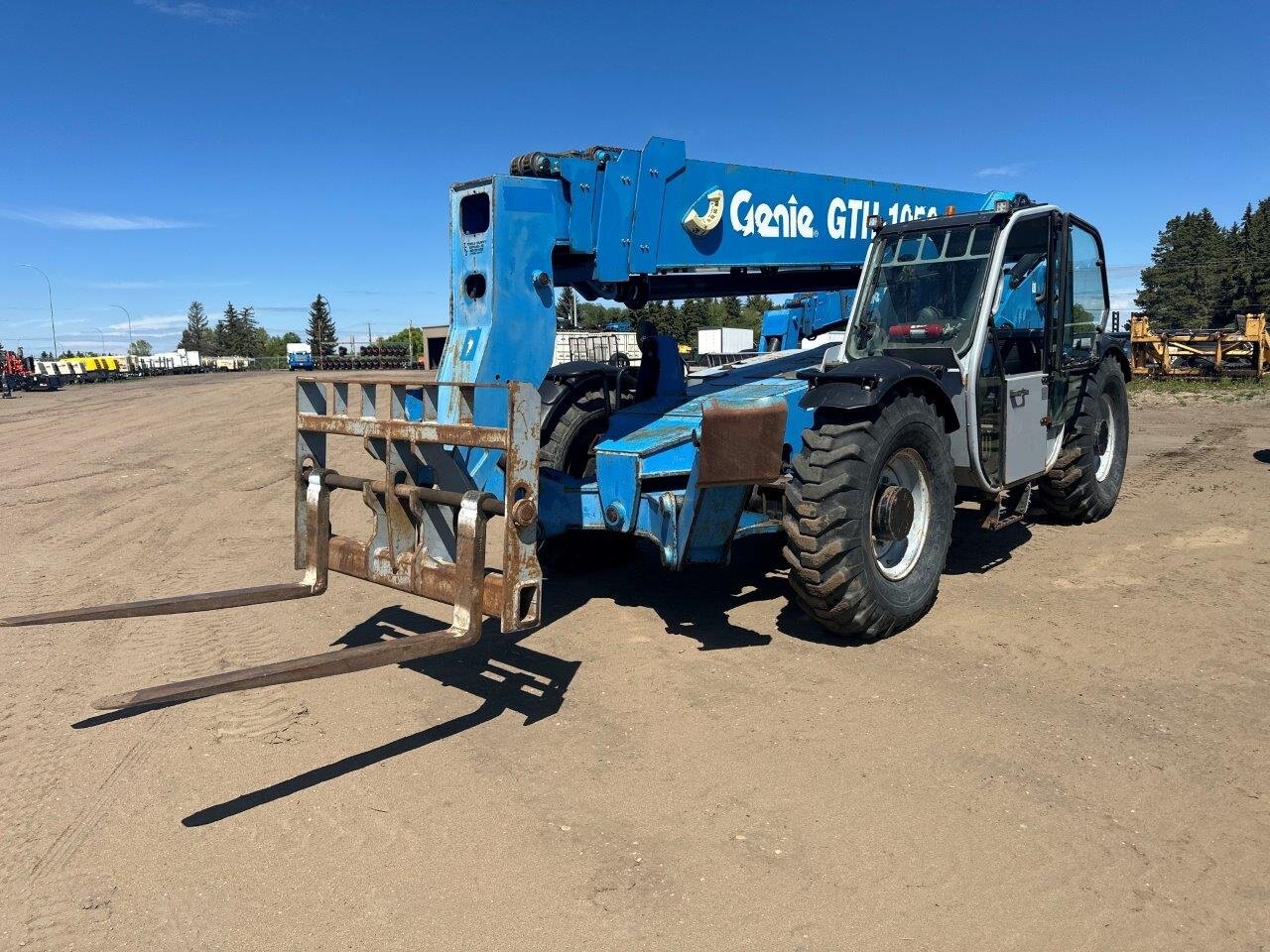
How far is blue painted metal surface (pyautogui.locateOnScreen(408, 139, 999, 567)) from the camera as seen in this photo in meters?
4.88

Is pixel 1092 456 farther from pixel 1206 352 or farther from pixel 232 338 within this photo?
pixel 232 338

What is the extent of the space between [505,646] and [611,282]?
229 centimetres

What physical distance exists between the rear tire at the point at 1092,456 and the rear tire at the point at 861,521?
104 inches

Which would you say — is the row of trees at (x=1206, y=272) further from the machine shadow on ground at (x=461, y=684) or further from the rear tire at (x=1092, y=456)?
the machine shadow on ground at (x=461, y=684)

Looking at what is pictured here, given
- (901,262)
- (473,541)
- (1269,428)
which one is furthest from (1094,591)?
(1269,428)

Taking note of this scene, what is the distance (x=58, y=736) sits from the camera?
4492 millimetres

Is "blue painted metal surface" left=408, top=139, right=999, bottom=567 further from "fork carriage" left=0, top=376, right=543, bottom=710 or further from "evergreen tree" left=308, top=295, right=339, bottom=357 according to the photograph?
"evergreen tree" left=308, top=295, right=339, bottom=357

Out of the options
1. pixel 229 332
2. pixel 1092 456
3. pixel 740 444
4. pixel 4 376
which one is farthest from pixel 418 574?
pixel 229 332

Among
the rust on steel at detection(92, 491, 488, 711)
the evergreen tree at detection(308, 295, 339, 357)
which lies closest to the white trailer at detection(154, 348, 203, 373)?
the evergreen tree at detection(308, 295, 339, 357)

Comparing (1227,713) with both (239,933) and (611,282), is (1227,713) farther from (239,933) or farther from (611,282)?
(239,933)

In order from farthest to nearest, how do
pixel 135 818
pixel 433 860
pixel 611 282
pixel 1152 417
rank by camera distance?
pixel 1152 417
pixel 611 282
pixel 135 818
pixel 433 860

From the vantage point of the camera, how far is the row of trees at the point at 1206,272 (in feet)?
209

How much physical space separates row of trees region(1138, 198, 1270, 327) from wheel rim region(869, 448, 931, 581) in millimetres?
64555

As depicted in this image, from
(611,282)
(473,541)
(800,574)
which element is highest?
(611,282)
